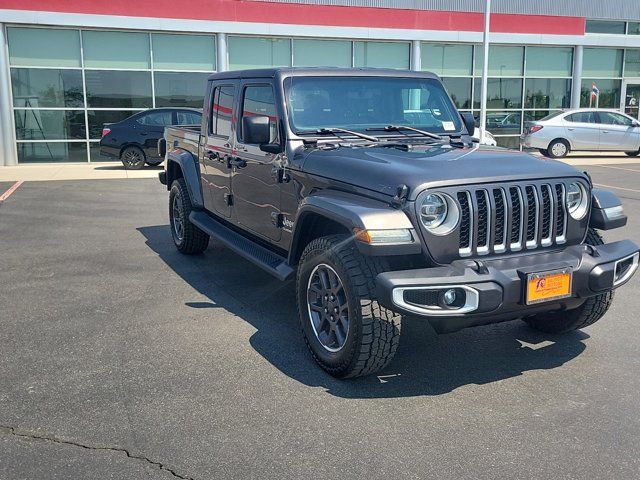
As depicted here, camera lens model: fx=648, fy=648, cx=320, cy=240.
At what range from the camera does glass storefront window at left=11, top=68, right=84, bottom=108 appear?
17875 mm

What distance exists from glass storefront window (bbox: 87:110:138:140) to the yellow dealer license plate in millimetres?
16776

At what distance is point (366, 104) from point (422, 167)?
1436 millimetres

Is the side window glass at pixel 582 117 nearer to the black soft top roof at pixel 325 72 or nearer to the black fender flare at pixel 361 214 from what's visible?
the black soft top roof at pixel 325 72

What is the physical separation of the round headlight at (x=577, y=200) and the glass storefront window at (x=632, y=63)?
2174 centimetres

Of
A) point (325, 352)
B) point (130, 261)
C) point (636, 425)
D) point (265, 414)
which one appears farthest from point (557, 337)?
point (130, 261)

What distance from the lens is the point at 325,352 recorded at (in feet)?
13.4

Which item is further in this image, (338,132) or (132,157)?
(132,157)

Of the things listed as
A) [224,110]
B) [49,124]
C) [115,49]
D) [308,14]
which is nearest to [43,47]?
[115,49]

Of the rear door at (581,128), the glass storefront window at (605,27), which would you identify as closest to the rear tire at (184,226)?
the rear door at (581,128)

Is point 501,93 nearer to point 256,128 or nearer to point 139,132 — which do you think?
point 139,132

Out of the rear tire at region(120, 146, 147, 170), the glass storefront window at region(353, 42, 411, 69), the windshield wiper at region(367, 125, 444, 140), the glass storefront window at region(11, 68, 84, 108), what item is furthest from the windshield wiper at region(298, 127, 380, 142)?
the glass storefront window at region(353, 42, 411, 69)

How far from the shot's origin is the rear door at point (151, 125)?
16.2 metres

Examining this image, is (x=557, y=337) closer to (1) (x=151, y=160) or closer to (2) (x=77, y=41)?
(1) (x=151, y=160)

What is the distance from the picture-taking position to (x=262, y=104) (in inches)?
208
